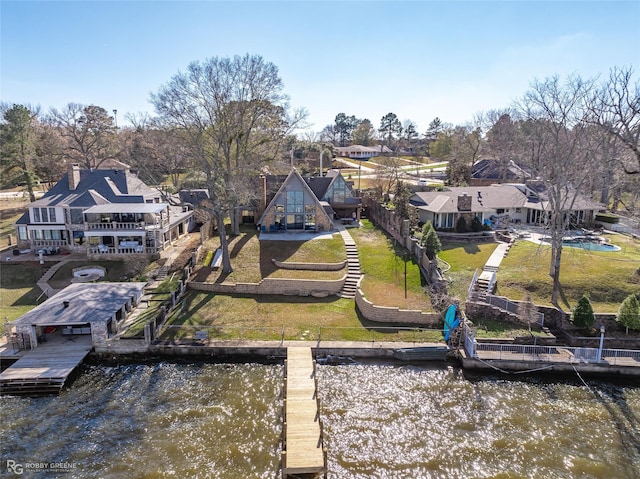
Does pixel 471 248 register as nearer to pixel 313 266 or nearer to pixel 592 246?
pixel 592 246

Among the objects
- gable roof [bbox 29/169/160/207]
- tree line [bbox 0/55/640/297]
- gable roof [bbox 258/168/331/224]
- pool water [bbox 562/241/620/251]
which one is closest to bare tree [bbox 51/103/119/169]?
tree line [bbox 0/55/640/297]

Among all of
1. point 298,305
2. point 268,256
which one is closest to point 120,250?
point 268,256

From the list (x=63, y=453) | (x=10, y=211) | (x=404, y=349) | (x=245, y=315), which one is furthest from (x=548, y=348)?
(x=10, y=211)

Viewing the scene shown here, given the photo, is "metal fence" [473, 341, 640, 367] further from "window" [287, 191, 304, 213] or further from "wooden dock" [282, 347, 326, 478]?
"window" [287, 191, 304, 213]

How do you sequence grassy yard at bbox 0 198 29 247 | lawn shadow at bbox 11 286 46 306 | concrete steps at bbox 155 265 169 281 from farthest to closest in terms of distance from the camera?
grassy yard at bbox 0 198 29 247 → concrete steps at bbox 155 265 169 281 → lawn shadow at bbox 11 286 46 306

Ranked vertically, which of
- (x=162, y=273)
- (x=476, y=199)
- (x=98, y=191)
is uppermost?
(x=98, y=191)

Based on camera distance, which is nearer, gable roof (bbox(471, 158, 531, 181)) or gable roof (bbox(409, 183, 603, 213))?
gable roof (bbox(409, 183, 603, 213))
